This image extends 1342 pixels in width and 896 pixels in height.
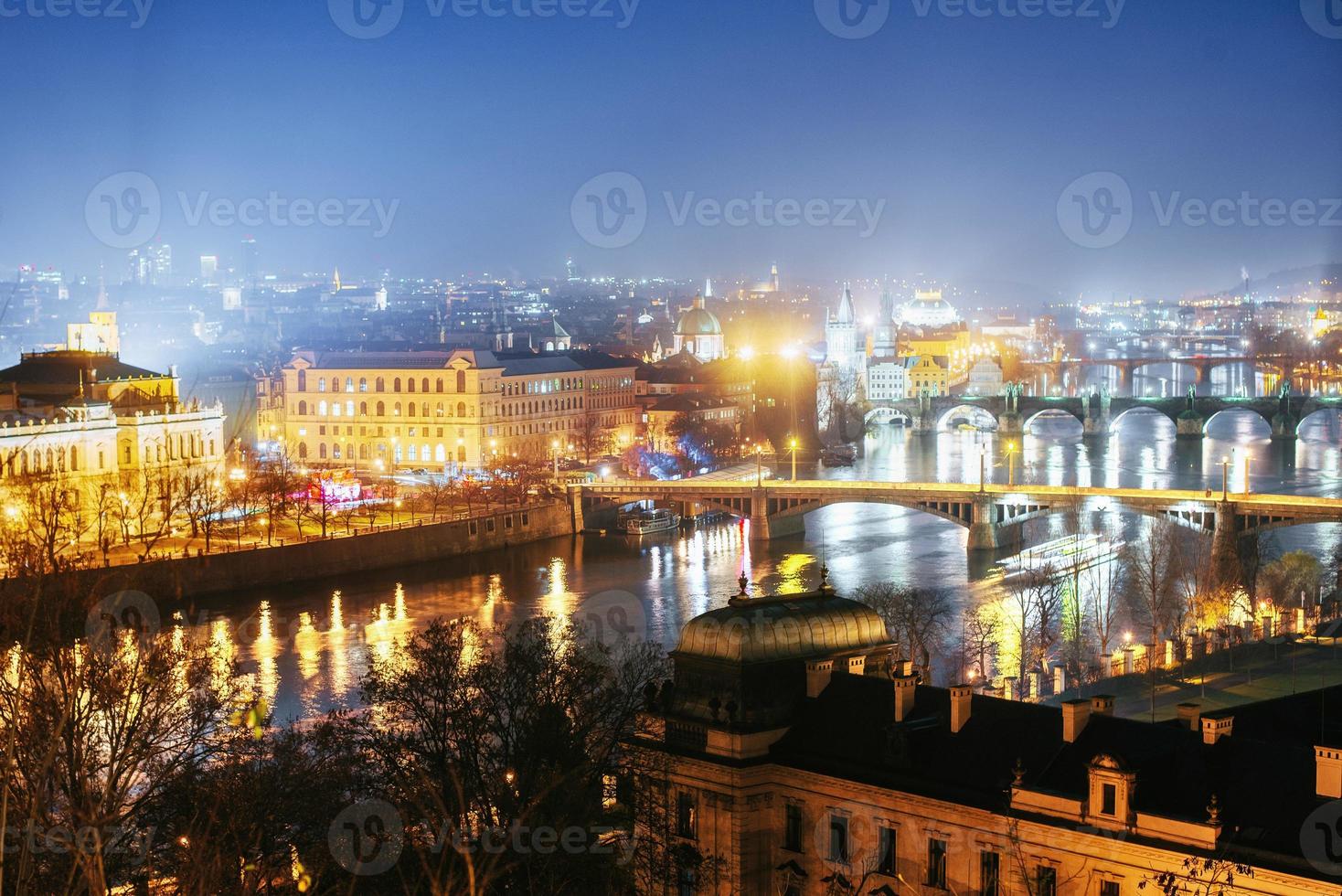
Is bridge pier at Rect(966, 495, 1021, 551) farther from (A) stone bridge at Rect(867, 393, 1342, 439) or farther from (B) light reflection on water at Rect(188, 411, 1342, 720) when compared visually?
(A) stone bridge at Rect(867, 393, 1342, 439)

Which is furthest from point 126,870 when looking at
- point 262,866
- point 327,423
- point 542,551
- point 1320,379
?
point 1320,379

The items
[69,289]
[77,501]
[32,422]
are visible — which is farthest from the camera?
[69,289]

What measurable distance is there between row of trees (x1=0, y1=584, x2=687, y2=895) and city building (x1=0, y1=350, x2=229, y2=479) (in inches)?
775

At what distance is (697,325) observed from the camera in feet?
275

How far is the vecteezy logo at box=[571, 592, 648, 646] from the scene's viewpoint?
2386 cm

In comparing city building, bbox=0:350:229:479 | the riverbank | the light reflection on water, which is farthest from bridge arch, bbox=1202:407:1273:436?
city building, bbox=0:350:229:479

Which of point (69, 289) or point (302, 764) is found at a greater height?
point (69, 289)

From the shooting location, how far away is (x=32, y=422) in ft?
111

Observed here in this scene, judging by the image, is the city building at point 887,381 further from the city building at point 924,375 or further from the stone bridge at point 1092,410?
the stone bridge at point 1092,410

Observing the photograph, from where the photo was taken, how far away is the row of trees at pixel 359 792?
36.3ft

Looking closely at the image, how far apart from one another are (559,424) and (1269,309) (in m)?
126

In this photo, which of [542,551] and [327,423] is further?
[327,423]

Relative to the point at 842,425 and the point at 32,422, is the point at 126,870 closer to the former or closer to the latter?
the point at 32,422

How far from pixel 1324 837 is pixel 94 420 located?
28194mm
